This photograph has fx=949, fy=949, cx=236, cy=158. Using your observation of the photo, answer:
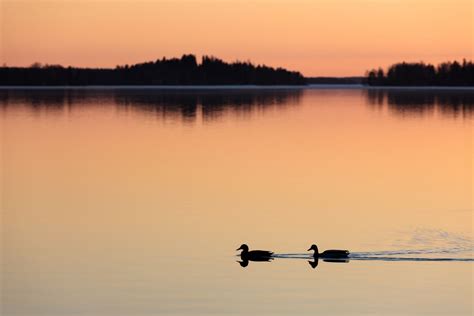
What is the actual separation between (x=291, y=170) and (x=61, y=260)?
15411mm

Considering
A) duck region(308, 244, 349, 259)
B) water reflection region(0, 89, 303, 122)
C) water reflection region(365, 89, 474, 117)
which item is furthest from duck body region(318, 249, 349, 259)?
water reflection region(365, 89, 474, 117)

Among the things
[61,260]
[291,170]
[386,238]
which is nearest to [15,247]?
[61,260]

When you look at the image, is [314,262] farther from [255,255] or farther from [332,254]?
[255,255]

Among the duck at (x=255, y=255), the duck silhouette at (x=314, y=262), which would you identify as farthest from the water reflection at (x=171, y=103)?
the duck silhouette at (x=314, y=262)

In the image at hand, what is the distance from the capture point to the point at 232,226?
2362 centimetres

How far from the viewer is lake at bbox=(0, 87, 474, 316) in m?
17.2

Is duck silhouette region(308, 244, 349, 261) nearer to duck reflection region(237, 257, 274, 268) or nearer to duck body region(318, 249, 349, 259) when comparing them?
duck body region(318, 249, 349, 259)

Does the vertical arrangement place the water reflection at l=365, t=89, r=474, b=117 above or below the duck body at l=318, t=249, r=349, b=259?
above

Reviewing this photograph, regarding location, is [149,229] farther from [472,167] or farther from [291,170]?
[472,167]

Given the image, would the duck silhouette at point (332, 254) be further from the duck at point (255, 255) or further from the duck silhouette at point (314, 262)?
the duck at point (255, 255)

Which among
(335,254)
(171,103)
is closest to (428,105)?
(171,103)

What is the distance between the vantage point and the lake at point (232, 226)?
675 inches

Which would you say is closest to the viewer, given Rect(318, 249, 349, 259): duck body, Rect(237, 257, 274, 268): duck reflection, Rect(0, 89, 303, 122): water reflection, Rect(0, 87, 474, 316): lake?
Rect(0, 87, 474, 316): lake

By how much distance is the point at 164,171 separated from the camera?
34.0m
